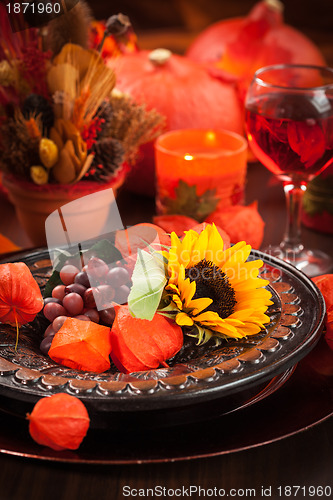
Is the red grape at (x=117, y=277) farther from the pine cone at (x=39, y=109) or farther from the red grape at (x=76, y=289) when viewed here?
the pine cone at (x=39, y=109)

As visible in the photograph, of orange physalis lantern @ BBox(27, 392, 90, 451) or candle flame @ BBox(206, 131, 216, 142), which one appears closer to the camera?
orange physalis lantern @ BBox(27, 392, 90, 451)

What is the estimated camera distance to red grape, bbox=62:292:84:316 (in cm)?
52

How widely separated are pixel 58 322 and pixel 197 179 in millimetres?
371

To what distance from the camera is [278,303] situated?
540 mm

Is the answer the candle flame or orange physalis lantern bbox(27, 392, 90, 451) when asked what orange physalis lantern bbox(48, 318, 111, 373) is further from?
the candle flame

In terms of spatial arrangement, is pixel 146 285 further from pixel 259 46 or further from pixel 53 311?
pixel 259 46

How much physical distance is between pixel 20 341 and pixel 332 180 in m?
0.51

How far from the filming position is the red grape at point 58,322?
1.67 ft

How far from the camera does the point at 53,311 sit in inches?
20.8

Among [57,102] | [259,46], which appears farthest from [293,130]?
[259,46]

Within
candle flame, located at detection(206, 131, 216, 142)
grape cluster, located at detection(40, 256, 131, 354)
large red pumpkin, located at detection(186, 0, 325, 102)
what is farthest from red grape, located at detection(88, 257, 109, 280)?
large red pumpkin, located at detection(186, 0, 325, 102)

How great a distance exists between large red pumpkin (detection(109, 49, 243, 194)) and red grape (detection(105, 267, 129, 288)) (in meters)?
0.45

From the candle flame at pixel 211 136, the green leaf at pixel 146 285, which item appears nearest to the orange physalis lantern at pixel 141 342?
the green leaf at pixel 146 285

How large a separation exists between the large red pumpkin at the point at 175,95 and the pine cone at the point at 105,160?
18 cm
